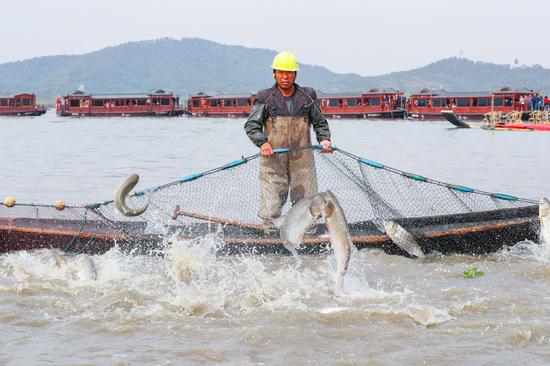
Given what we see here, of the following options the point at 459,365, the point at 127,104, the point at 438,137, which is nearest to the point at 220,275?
the point at 459,365

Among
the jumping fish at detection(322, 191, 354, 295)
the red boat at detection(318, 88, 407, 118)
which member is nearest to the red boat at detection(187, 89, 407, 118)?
the red boat at detection(318, 88, 407, 118)

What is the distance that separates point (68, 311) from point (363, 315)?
10.1ft

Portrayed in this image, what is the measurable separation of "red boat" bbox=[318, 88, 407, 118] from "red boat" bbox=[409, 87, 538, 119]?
6.49ft

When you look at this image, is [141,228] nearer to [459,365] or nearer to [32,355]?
[32,355]

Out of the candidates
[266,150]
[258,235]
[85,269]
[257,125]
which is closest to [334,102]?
[258,235]

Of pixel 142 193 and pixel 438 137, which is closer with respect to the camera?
pixel 142 193

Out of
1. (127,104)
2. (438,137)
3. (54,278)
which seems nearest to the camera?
(54,278)

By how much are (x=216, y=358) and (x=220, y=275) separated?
114 inches

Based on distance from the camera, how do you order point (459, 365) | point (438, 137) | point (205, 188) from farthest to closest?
point (438, 137) < point (205, 188) < point (459, 365)

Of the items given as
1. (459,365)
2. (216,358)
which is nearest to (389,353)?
(459,365)

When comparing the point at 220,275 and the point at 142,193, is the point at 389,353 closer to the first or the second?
the point at 220,275

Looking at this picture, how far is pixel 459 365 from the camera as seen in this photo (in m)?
6.02

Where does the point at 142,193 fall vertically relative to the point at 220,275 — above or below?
above

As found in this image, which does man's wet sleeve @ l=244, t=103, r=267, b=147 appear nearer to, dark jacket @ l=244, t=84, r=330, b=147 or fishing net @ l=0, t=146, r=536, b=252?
dark jacket @ l=244, t=84, r=330, b=147
